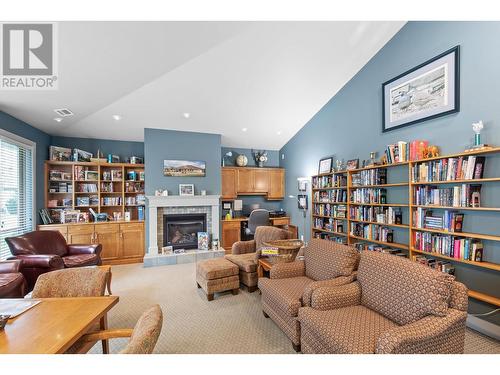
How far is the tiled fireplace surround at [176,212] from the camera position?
15.3ft

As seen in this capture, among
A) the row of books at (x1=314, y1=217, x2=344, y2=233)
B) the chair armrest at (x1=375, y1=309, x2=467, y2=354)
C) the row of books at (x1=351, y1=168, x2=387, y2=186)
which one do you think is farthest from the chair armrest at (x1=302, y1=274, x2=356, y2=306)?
the row of books at (x1=314, y1=217, x2=344, y2=233)

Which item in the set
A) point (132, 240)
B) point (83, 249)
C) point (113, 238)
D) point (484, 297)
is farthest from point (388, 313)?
point (113, 238)

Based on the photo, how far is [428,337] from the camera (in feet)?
4.41

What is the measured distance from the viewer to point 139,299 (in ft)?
A: 10.2

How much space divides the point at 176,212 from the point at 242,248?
1.91 m

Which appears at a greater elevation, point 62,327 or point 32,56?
point 32,56

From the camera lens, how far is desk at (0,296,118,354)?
108 centimetres

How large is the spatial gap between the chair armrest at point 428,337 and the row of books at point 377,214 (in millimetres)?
1959

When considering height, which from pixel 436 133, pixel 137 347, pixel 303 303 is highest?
pixel 436 133

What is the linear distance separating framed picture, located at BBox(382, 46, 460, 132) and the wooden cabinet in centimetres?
504

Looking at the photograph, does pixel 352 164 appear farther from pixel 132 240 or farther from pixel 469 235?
pixel 132 240
